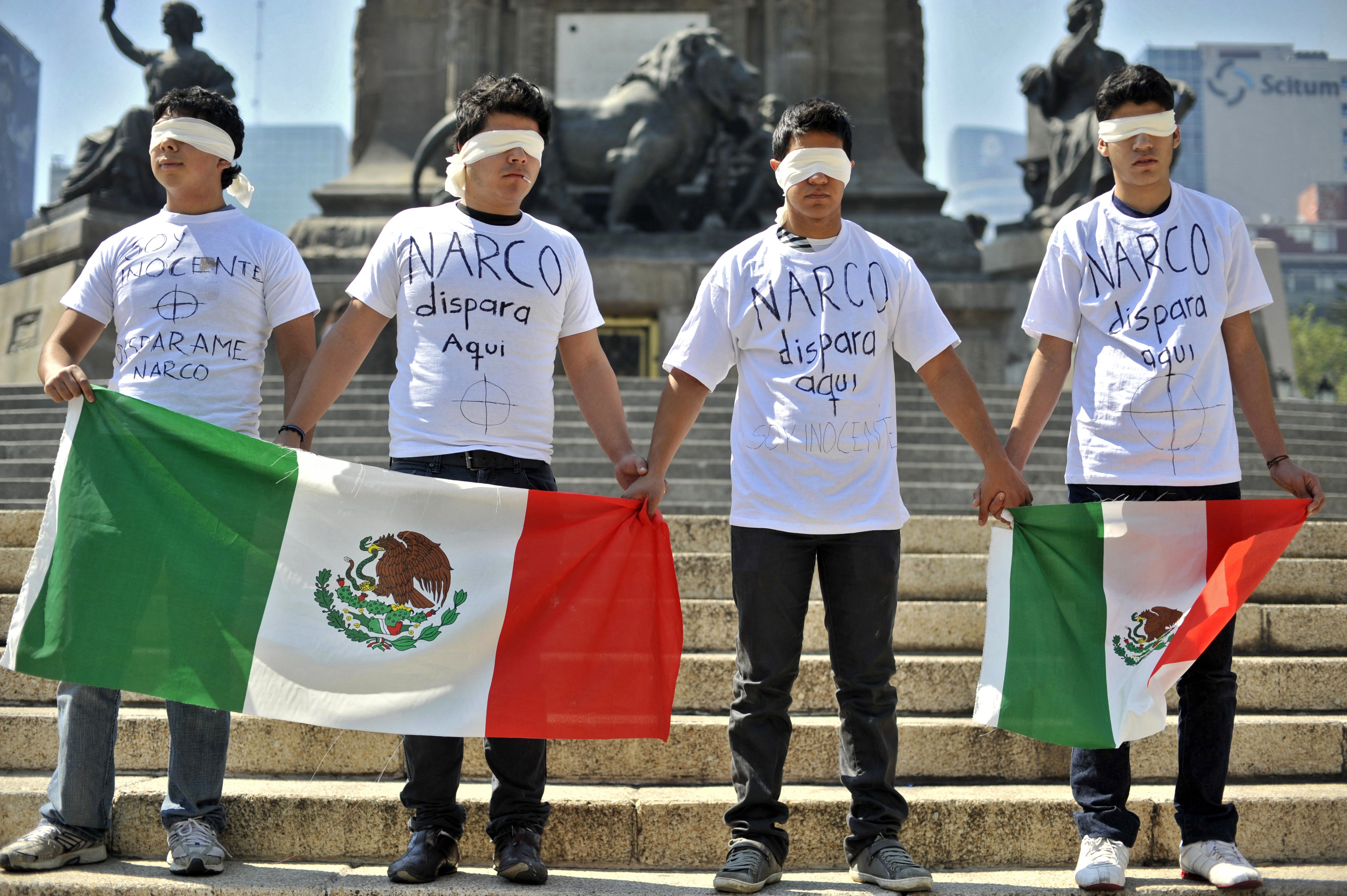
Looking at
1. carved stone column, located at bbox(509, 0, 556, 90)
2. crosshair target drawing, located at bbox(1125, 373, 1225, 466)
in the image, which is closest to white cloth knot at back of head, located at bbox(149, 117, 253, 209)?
crosshair target drawing, located at bbox(1125, 373, 1225, 466)

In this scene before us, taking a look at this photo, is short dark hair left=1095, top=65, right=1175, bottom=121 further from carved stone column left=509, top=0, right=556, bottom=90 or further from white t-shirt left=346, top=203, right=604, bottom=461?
carved stone column left=509, top=0, right=556, bottom=90

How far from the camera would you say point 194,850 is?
3420 millimetres

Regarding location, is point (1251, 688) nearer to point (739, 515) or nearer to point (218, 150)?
point (739, 515)

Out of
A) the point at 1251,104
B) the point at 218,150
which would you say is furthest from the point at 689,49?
the point at 1251,104

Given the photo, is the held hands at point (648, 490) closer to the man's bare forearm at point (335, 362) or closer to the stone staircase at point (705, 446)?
the man's bare forearm at point (335, 362)

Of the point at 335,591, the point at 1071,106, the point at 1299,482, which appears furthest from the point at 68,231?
the point at 1299,482

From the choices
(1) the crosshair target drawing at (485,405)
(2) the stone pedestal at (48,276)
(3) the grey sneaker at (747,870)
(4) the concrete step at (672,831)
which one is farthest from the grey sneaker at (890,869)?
(2) the stone pedestal at (48,276)

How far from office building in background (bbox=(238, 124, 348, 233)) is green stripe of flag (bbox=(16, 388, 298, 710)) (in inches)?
6989

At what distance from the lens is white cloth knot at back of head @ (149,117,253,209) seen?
371 centimetres

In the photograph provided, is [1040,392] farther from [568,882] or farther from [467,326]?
[568,882]

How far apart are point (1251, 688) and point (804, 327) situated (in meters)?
2.38

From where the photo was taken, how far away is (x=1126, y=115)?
3.62m

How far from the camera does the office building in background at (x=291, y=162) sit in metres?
176

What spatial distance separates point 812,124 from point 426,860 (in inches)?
89.2
